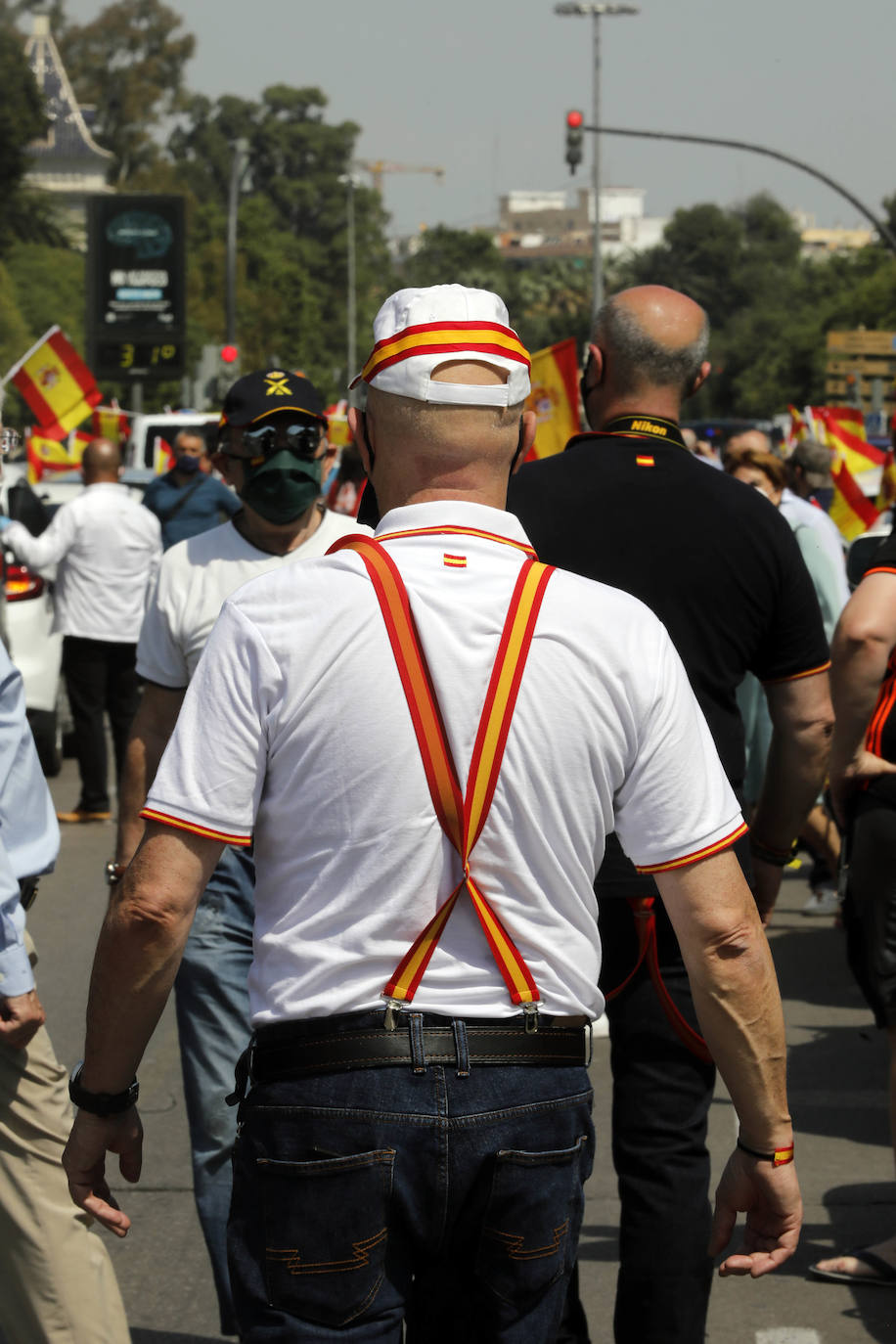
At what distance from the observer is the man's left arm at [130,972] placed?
2.32 meters

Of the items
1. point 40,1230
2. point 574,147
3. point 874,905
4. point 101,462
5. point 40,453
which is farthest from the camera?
point 574,147

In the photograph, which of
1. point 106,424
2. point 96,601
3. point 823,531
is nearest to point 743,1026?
point 823,531

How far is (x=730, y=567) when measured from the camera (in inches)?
140

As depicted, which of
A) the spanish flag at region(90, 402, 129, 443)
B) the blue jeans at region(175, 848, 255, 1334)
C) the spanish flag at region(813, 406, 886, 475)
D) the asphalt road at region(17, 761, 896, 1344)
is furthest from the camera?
the spanish flag at region(90, 402, 129, 443)

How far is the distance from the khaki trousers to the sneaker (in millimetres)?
5618

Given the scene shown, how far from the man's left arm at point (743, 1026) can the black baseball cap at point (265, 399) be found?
195 cm

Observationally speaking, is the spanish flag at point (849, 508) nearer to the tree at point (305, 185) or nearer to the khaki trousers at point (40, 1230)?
the khaki trousers at point (40, 1230)

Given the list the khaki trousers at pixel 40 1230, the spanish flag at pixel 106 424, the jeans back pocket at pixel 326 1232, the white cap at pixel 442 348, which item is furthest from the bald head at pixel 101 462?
the spanish flag at pixel 106 424

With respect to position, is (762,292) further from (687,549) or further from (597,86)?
(687,549)

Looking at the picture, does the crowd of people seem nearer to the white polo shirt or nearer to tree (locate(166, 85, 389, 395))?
the white polo shirt

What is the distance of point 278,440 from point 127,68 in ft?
270

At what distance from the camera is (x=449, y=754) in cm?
229

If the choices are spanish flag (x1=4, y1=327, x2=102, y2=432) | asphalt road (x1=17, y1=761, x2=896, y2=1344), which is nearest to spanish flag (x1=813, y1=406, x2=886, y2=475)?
spanish flag (x1=4, y1=327, x2=102, y2=432)

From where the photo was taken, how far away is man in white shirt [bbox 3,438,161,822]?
1036 centimetres
